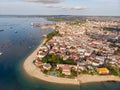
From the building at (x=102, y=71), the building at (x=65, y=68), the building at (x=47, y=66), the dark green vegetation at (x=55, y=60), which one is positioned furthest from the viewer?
the dark green vegetation at (x=55, y=60)

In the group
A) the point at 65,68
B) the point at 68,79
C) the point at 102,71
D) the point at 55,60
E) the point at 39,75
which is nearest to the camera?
the point at 68,79

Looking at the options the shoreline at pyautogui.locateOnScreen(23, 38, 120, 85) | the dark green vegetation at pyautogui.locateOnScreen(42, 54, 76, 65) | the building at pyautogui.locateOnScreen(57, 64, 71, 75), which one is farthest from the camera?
the dark green vegetation at pyautogui.locateOnScreen(42, 54, 76, 65)

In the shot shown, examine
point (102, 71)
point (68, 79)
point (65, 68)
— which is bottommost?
point (68, 79)

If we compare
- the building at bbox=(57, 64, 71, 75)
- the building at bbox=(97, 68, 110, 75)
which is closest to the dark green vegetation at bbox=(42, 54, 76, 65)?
the building at bbox=(57, 64, 71, 75)

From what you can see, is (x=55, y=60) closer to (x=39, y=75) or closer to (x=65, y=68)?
(x=65, y=68)

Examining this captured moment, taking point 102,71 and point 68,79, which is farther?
point 102,71

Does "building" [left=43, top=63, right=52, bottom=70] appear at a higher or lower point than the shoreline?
higher

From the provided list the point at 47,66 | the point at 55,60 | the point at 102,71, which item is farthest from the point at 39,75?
the point at 102,71

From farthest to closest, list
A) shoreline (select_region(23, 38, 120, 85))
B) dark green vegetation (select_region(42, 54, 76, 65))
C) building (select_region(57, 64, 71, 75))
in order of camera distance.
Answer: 1. dark green vegetation (select_region(42, 54, 76, 65))
2. building (select_region(57, 64, 71, 75))
3. shoreline (select_region(23, 38, 120, 85))

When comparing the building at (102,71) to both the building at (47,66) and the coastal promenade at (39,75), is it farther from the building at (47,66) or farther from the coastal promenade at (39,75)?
the building at (47,66)

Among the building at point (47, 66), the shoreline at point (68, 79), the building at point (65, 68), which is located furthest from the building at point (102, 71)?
the building at point (47, 66)

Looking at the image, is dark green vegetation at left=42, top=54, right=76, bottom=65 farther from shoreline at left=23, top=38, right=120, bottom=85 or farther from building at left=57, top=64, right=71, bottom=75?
shoreline at left=23, top=38, right=120, bottom=85
